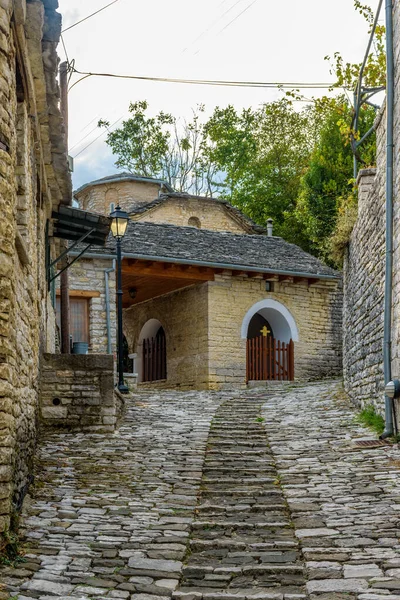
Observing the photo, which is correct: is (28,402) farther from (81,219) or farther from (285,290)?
(285,290)

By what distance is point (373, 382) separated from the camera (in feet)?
37.5

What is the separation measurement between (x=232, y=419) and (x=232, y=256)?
8.27 m

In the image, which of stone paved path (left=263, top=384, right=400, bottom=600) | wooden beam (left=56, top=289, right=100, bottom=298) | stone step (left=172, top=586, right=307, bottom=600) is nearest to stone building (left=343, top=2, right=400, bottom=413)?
stone paved path (left=263, top=384, right=400, bottom=600)

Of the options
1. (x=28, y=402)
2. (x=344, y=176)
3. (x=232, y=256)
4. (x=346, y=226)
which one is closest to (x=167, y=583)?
(x=28, y=402)

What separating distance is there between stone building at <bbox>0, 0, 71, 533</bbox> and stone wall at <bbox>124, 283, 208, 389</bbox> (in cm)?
903

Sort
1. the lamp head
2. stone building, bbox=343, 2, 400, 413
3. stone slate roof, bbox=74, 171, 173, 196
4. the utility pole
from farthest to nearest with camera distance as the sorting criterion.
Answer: stone slate roof, bbox=74, 171, 173, 196 → the utility pole → the lamp head → stone building, bbox=343, 2, 400, 413

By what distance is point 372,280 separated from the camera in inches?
461

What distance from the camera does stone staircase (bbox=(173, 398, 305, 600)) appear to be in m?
5.55

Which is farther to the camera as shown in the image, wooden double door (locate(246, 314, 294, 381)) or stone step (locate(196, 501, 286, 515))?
wooden double door (locate(246, 314, 294, 381))

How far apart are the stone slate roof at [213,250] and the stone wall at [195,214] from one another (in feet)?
15.7

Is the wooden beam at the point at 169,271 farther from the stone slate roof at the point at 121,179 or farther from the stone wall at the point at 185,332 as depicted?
the stone slate roof at the point at 121,179

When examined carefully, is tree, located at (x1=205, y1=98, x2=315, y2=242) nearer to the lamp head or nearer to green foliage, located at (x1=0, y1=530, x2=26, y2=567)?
the lamp head

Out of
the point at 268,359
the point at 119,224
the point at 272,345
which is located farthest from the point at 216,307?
the point at 119,224

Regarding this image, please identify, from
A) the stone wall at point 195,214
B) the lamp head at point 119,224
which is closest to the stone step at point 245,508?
the lamp head at point 119,224
